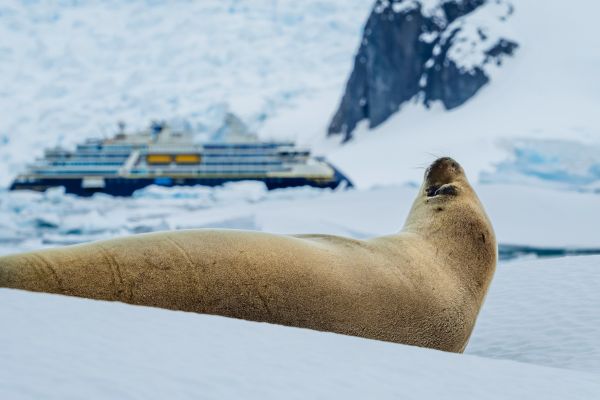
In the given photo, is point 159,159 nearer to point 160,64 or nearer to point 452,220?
point 160,64

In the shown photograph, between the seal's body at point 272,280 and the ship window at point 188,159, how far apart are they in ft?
110

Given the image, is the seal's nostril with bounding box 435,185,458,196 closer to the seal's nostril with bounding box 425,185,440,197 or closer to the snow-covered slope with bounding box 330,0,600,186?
the seal's nostril with bounding box 425,185,440,197

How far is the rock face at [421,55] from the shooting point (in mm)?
40375

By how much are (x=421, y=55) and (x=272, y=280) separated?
43.8m

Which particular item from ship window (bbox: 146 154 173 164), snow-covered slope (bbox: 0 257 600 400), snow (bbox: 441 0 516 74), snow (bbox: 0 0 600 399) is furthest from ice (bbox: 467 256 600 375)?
snow (bbox: 441 0 516 74)

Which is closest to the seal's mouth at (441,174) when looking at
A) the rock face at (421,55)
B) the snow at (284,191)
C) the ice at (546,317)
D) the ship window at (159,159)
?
the snow at (284,191)

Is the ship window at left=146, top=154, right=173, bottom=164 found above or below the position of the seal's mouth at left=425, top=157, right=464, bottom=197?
below

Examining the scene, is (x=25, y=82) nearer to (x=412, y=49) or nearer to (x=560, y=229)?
(x=412, y=49)

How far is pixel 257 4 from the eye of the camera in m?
59.0

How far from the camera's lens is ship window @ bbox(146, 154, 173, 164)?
122ft

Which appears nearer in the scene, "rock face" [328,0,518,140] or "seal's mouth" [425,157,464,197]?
"seal's mouth" [425,157,464,197]

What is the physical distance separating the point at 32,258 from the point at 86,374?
4.20 ft

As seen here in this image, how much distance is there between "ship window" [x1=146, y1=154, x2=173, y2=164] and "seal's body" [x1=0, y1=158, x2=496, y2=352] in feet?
113

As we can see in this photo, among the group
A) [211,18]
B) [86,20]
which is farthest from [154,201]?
[86,20]
